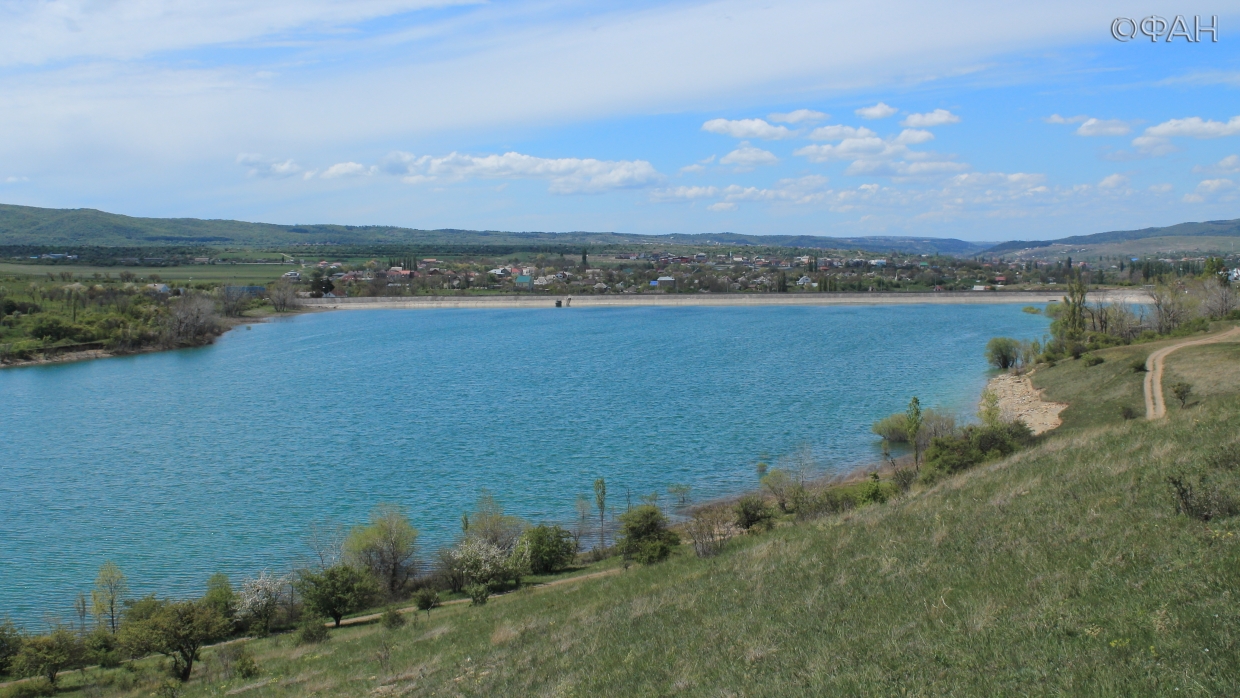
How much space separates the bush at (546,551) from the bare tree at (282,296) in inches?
3911

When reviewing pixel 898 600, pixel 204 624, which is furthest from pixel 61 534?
pixel 898 600

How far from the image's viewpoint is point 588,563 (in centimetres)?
2181

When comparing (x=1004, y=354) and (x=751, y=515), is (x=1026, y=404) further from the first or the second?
(x=751, y=515)

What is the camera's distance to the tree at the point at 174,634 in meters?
15.7

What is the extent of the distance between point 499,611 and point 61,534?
18.7 meters

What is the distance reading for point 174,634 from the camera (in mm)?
15602

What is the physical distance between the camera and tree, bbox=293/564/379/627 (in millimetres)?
18750

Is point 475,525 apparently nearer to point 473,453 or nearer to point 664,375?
point 473,453

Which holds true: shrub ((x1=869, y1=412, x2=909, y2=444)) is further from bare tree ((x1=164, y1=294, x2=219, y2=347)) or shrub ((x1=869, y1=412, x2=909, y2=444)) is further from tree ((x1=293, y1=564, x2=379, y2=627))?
bare tree ((x1=164, y1=294, x2=219, y2=347))

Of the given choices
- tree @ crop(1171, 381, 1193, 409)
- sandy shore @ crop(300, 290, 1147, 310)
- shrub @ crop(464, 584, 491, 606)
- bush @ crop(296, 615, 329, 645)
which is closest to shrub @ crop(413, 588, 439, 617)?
shrub @ crop(464, 584, 491, 606)

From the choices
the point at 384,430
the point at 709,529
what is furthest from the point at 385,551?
the point at 384,430

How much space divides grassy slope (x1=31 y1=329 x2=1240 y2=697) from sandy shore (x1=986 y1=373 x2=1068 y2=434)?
17.3 metres

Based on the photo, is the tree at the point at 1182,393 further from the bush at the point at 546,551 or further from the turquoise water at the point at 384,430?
the bush at the point at 546,551

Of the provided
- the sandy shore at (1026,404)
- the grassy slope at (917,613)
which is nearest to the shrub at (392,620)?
the grassy slope at (917,613)
